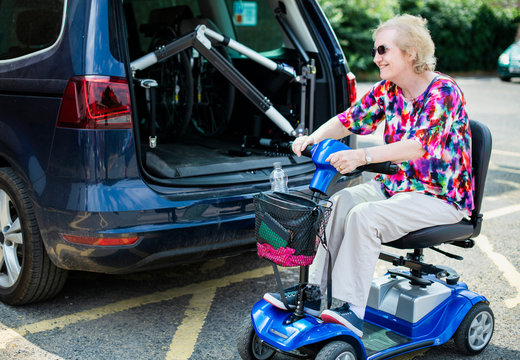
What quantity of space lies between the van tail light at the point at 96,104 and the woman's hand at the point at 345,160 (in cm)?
101

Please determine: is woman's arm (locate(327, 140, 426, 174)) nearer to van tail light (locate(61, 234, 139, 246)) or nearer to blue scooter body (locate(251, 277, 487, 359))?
blue scooter body (locate(251, 277, 487, 359))

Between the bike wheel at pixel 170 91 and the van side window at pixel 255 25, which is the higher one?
the van side window at pixel 255 25

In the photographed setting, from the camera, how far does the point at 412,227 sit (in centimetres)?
289

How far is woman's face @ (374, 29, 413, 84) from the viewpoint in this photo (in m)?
2.92

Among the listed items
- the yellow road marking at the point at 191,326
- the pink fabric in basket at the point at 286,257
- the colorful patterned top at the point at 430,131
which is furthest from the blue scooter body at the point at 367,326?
the yellow road marking at the point at 191,326

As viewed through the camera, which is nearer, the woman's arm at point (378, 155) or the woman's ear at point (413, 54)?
the woman's arm at point (378, 155)

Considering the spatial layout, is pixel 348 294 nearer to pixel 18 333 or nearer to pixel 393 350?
pixel 393 350

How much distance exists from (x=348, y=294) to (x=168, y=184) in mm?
1059

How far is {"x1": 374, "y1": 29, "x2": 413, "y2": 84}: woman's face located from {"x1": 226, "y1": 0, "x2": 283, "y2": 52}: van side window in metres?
1.70

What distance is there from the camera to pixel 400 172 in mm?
3098

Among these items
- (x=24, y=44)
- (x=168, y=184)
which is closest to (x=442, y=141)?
(x=168, y=184)

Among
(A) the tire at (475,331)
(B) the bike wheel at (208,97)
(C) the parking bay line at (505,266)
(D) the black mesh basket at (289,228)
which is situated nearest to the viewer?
(D) the black mesh basket at (289,228)

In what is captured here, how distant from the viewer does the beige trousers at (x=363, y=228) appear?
2.74 metres

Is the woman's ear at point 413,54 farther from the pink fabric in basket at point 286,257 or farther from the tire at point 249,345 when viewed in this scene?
the tire at point 249,345
